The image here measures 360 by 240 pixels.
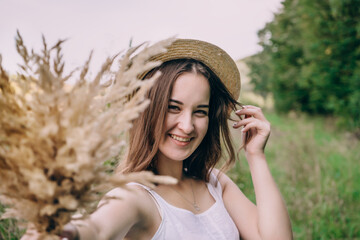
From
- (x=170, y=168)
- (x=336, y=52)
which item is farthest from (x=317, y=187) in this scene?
(x=336, y=52)

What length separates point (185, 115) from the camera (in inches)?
62.3

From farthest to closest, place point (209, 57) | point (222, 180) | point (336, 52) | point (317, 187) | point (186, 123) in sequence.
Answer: point (336, 52) → point (317, 187) → point (222, 180) → point (209, 57) → point (186, 123)

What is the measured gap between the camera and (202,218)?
1714mm

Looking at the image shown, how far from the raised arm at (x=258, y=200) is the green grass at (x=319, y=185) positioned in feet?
5.39

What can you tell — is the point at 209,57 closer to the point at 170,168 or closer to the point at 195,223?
the point at 170,168

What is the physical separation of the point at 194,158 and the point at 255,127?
19.3 inches

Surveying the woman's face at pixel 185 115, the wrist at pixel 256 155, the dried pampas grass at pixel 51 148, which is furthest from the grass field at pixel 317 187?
the wrist at pixel 256 155

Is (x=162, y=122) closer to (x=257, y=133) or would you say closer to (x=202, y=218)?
(x=202, y=218)

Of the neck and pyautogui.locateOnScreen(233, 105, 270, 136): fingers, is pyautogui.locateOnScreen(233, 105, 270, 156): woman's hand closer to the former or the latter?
pyautogui.locateOnScreen(233, 105, 270, 136): fingers

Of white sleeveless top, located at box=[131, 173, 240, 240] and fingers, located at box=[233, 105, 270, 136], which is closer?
white sleeveless top, located at box=[131, 173, 240, 240]

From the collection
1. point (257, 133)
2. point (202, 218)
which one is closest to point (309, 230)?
point (257, 133)

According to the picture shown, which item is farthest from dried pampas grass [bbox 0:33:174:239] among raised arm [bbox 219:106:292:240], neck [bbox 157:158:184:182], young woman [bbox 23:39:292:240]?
raised arm [bbox 219:106:292:240]

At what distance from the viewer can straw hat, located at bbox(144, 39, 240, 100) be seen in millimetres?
1684

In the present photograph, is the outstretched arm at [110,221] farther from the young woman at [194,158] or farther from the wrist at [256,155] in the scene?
the wrist at [256,155]
